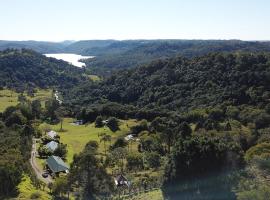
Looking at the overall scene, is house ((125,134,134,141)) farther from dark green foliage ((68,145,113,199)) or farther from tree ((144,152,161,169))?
dark green foliage ((68,145,113,199))

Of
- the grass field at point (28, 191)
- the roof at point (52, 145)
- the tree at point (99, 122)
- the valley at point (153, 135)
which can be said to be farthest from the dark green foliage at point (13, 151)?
the tree at point (99, 122)

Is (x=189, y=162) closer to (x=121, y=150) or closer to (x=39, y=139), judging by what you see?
(x=121, y=150)

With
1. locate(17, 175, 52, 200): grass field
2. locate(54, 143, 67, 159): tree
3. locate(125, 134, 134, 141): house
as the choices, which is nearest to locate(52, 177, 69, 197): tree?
locate(17, 175, 52, 200): grass field

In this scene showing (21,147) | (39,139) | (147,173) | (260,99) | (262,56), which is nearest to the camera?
(147,173)

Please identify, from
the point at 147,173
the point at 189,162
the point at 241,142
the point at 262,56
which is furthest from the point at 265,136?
the point at 262,56

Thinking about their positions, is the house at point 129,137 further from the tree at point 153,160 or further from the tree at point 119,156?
the tree at point 153,160

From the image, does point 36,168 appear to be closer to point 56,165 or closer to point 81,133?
point 56,165

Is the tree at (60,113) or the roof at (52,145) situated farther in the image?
the tree at (60,113)

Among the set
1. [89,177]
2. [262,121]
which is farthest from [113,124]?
[89,177]
